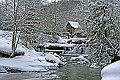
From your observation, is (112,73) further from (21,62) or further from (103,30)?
(21,62)

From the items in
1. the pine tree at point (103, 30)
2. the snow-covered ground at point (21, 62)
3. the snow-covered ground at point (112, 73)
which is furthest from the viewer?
the snow-covered ground at point (21, 62)

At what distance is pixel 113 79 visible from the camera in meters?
6.07

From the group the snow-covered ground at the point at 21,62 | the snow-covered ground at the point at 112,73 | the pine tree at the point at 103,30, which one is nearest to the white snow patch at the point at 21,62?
the snow-covered ground at the point at 21,62

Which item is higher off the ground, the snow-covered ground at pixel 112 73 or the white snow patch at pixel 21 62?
the snow-covered ground at pixel 112 73

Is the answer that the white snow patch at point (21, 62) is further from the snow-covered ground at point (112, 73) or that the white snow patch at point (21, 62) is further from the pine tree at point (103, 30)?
the snow-covered ground at point (112, 73)

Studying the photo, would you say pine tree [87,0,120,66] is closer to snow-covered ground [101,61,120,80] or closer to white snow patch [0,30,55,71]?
white snow patch [0,30,55,71]

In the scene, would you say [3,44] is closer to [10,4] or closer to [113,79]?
[10,4]

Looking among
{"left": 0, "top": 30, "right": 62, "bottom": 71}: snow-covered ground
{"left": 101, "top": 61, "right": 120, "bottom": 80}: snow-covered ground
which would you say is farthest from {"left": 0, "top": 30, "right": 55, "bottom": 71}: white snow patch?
{"left": 101, "top": 61, "right": 120, "bottom": 80}: snow-covered ground

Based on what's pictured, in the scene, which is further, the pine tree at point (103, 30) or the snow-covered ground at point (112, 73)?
the pine tree at point (103, 30)

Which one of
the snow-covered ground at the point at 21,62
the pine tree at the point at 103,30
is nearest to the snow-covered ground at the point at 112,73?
the pine tree at the point at 103,30

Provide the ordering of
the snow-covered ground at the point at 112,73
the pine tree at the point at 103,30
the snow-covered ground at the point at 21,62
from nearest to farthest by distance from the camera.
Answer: the snow-covered ground at the point at 112,73
the pine tree at the point at 103,30
the snow-covered ground at the point at 21,62

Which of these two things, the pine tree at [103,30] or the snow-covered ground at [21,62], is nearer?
the pine tree at [103,30]

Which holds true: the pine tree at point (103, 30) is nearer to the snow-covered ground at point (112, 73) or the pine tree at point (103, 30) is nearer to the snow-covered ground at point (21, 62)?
the snow-covered ground at point (21, 62)

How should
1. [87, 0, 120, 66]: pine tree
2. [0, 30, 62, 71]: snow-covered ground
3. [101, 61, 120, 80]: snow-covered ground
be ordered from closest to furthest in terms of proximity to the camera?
[101, 61, 120, 80]: snow-covered ground, [87, 0, 120, 66]: pine tree, [0, 30, 62, 71]: snow-covered ground
